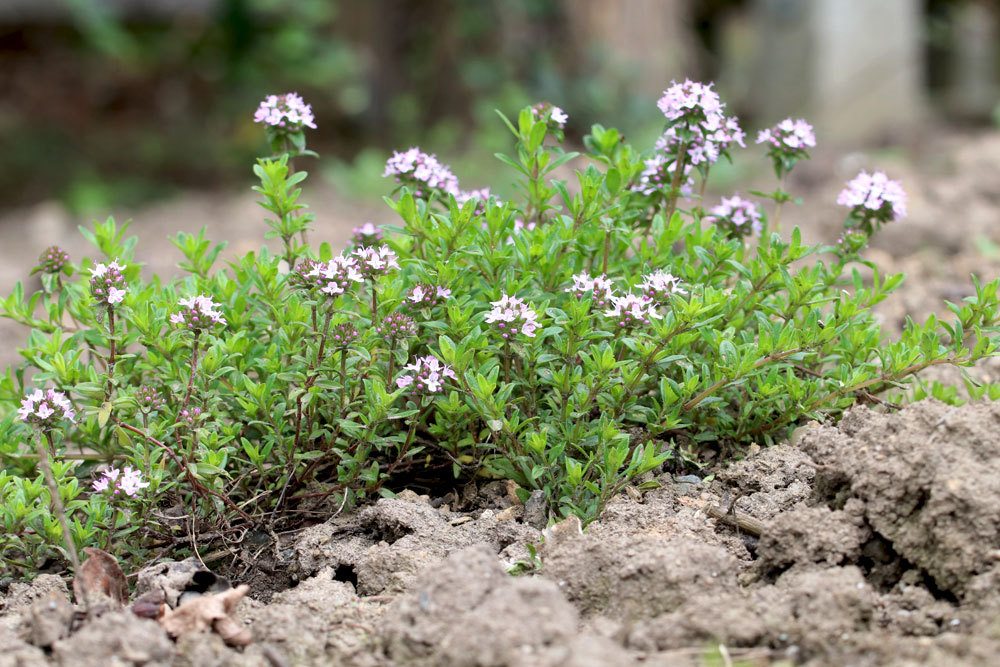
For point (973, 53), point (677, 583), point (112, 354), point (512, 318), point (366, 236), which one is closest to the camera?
point (677, 583)

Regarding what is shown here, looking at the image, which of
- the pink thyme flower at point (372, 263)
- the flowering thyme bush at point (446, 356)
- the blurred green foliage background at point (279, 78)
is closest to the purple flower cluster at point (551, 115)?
the flowering thyme bush at point (446, 356)

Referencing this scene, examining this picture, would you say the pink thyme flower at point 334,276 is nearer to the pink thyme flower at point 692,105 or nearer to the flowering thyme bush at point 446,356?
the flowering thyme bush at point 446,356

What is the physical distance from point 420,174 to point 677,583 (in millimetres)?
1255

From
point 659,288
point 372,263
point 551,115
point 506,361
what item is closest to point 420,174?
point 551,115

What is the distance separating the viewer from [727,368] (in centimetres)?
250

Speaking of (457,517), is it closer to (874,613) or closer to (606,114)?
(874,613)

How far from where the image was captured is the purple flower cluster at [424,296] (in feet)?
8.23

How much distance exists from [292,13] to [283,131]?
21.6 feet

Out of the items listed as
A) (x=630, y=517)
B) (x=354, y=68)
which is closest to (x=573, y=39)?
(x=354, y=68)

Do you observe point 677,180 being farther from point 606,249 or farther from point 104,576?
point 104,576

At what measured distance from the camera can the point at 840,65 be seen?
8.66 meters

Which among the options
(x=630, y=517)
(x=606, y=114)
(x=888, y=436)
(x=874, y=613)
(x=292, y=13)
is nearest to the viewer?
(x=874, y=613)

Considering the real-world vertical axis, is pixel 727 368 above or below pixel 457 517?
above

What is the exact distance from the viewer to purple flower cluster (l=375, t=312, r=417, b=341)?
2.42 metres
